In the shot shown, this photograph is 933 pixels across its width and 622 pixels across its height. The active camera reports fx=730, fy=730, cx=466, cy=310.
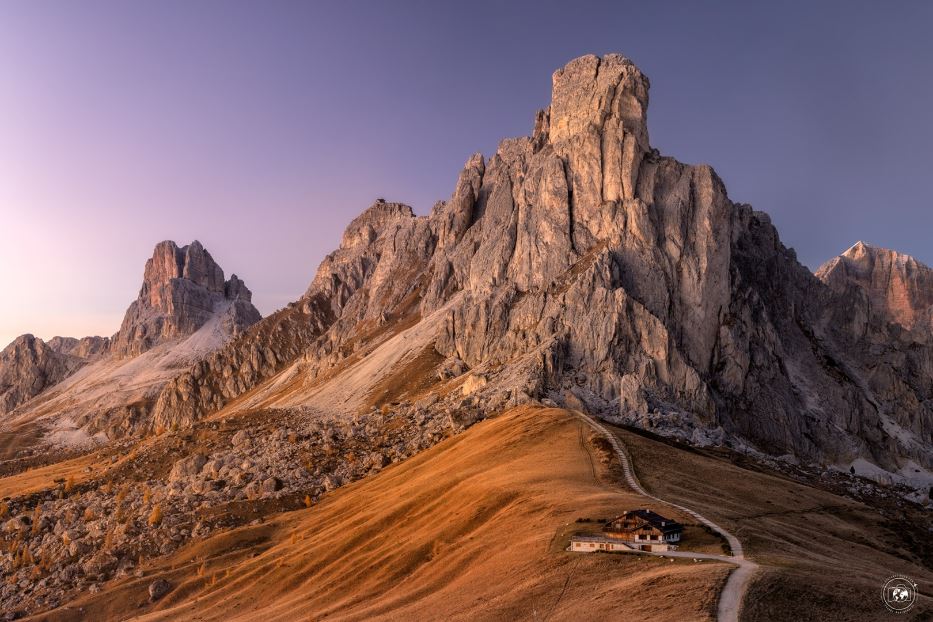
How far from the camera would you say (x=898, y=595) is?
104 feet

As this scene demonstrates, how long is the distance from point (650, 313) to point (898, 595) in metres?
80.8

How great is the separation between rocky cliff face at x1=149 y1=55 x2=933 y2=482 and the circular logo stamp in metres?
60.2

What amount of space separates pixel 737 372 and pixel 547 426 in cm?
5031

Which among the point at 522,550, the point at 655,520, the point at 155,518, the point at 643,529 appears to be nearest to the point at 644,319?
the point at 155,518

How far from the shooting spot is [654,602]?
1198 inches

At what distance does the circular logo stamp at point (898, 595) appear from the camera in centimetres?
3009

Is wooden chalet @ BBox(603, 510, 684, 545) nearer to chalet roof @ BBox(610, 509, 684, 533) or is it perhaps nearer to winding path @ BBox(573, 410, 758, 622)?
chalet roof @ BBox(610, 509, 684, 533)

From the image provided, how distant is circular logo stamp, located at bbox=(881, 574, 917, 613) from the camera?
Answer: 1185 inches

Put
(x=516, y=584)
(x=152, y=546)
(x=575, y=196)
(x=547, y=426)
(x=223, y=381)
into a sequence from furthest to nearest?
1. (x=223, y=381)
2. (x=575, y=196)
3. (x=547, y=426)
4. (x=152, y=546)
5. (x=516, y=584)

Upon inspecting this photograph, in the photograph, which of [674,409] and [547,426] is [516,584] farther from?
[674,409]

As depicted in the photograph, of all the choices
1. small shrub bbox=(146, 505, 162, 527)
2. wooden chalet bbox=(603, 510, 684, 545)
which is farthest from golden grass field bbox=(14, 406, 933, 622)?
small shrub bbox=(146, 505, 162, 527)

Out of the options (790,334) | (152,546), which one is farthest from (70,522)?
(790,334)

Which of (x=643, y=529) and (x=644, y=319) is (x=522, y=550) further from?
(x=644, y=319)

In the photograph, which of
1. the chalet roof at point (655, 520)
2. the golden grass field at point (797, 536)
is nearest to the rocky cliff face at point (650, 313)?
the golden grass field at point (797, 536)
